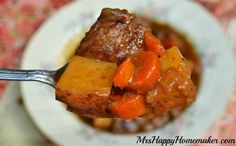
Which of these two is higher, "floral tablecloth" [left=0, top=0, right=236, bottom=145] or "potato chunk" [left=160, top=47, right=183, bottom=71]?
"potato chunk" [left=160, top=47, right=183, bottom=71]

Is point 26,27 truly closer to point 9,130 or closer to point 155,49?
point 9,130

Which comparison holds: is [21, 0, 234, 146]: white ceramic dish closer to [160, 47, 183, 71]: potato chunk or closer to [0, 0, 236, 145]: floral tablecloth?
[0, 0, 236, 145]: floral tablecloth

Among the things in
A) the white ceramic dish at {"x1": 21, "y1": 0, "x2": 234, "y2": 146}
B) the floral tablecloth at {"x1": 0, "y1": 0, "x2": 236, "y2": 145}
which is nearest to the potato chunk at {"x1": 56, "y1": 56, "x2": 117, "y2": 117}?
the white ceramic dish at {"x1": 21, "y1": 0, "x2": 234, "y2": 146}

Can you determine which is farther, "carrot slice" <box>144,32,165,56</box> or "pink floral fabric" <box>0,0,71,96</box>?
"pink floral fabric" <box>0,0,71,96</box>

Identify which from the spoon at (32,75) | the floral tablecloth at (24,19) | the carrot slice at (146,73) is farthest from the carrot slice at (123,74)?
the floral tablecloth at (24,19)

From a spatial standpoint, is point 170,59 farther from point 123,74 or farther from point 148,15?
point 148,15

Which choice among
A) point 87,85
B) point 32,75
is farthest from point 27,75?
point 87,85

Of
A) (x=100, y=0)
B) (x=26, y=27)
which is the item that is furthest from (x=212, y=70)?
(x=26, y=27)
